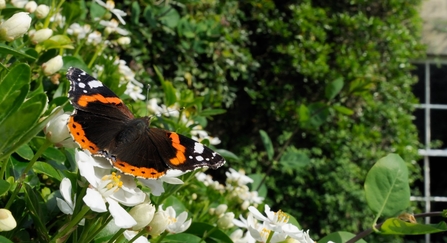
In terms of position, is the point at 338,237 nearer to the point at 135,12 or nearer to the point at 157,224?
the point at 157,224

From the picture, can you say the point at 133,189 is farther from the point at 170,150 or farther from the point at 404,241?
the point at 404,241

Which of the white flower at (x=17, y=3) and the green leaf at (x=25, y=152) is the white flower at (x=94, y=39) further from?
the green leaf at (x=25, y=152)

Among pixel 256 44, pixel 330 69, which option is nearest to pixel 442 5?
pixel 330 69

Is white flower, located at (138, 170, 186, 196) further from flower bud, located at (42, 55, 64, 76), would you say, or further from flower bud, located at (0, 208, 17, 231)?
flower bud, located at (42, 55, 64, 76)

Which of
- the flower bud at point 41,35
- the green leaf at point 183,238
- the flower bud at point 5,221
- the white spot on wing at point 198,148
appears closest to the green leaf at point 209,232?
the green leaf at point 183,238

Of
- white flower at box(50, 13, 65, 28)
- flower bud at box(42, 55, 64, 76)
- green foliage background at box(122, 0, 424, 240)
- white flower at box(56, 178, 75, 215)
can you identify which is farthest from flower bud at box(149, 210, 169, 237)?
green foliage background at box(122, 0, 424, 240)

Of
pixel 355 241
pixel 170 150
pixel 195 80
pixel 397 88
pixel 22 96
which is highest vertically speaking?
pixel 22 96

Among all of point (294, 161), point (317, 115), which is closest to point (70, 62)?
point (317, 115)
